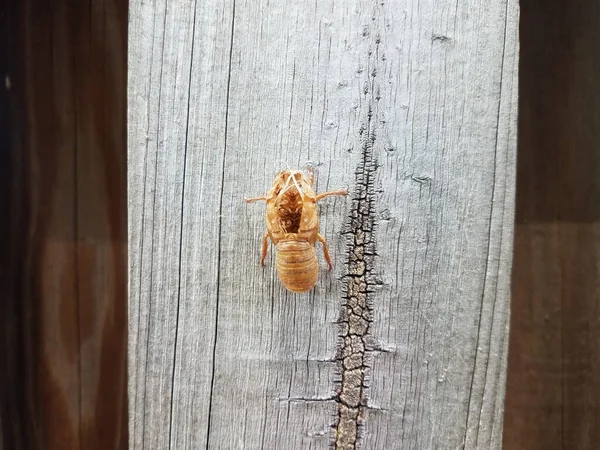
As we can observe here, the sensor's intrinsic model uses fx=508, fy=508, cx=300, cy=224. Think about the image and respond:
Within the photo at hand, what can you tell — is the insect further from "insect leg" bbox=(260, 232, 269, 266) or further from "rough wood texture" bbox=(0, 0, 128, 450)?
"rough wood texture" bbox=(0, 0, 128, 450)

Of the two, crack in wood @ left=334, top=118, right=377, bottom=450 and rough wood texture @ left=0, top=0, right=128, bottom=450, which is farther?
rough wood texture @ left=0, top=0, right=128, bottom=450

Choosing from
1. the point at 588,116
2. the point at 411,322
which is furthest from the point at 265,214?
the point at 588,116

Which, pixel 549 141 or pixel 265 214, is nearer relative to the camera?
pixel 265 214

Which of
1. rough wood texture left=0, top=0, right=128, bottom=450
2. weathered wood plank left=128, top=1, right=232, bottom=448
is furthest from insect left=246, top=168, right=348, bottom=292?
rough wood texture left=0, top=0, right=128, bottom=450

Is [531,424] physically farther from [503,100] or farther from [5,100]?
[5,100]

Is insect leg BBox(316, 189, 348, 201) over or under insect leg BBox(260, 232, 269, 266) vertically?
over

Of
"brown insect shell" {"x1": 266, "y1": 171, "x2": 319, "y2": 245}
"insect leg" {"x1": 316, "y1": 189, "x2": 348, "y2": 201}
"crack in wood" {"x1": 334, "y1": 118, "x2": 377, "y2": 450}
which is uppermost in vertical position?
"insect leg" {"x1": 316, "y1": 189, "x2": 348, "y2": 201}

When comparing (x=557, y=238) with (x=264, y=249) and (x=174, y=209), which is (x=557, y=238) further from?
(x=174, y=209)

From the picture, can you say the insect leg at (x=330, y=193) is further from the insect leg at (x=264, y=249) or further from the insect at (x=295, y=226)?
the insect leg at (x=264, y=249)
